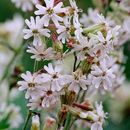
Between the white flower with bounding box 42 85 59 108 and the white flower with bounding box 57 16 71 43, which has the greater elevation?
the white flower with bounding box 57 16 71 43

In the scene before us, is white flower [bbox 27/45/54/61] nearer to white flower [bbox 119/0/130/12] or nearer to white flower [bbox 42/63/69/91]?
white flower [bbox 42/63/69/91]

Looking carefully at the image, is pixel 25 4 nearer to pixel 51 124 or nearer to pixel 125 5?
pixel 125 5

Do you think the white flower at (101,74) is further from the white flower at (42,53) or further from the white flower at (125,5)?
the white flower at (125,5)

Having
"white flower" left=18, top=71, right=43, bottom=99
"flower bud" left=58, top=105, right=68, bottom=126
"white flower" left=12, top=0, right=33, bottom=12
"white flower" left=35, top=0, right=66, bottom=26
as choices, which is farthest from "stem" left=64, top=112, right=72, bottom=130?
"white flower" left=12, top=0, right=33, bottom=12

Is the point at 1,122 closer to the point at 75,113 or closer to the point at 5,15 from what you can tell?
the point at 75,113

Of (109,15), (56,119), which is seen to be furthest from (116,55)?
(56,119)

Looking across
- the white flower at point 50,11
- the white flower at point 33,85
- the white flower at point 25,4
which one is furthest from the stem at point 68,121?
the white flower at point 25,4

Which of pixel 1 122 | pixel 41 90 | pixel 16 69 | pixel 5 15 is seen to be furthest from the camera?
pixel 5 15

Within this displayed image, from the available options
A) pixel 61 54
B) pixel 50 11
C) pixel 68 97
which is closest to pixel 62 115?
pixel 68 97

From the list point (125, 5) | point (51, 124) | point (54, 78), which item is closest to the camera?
point (54, 78)
